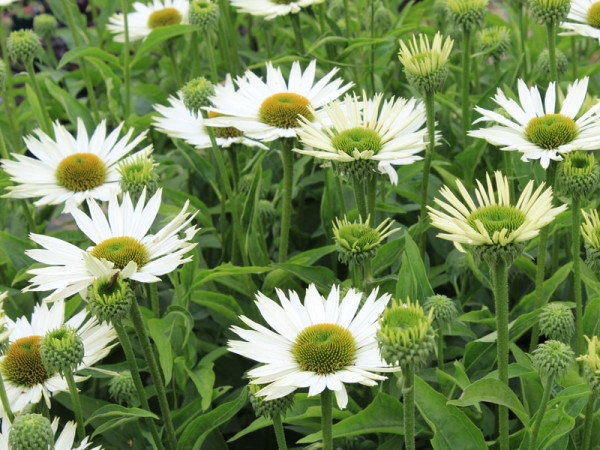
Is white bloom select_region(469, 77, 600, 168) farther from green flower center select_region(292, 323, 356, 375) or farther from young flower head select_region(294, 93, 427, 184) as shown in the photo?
green flower center select_region(292, 323, 356, 375)

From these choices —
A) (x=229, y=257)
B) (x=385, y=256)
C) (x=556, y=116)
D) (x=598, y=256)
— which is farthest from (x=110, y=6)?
(x=598, y=256)

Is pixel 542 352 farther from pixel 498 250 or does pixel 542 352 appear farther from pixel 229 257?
pixel 229 257

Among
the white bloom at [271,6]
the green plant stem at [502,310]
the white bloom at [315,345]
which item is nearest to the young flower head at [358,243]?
the white bloom at [315,345]

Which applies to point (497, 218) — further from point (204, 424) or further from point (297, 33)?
point (297, 33)

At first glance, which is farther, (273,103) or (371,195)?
(273,103)

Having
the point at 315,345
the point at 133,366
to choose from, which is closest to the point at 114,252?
the point at 133,366

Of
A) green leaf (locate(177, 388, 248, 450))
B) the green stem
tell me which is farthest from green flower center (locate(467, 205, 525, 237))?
the green stem
